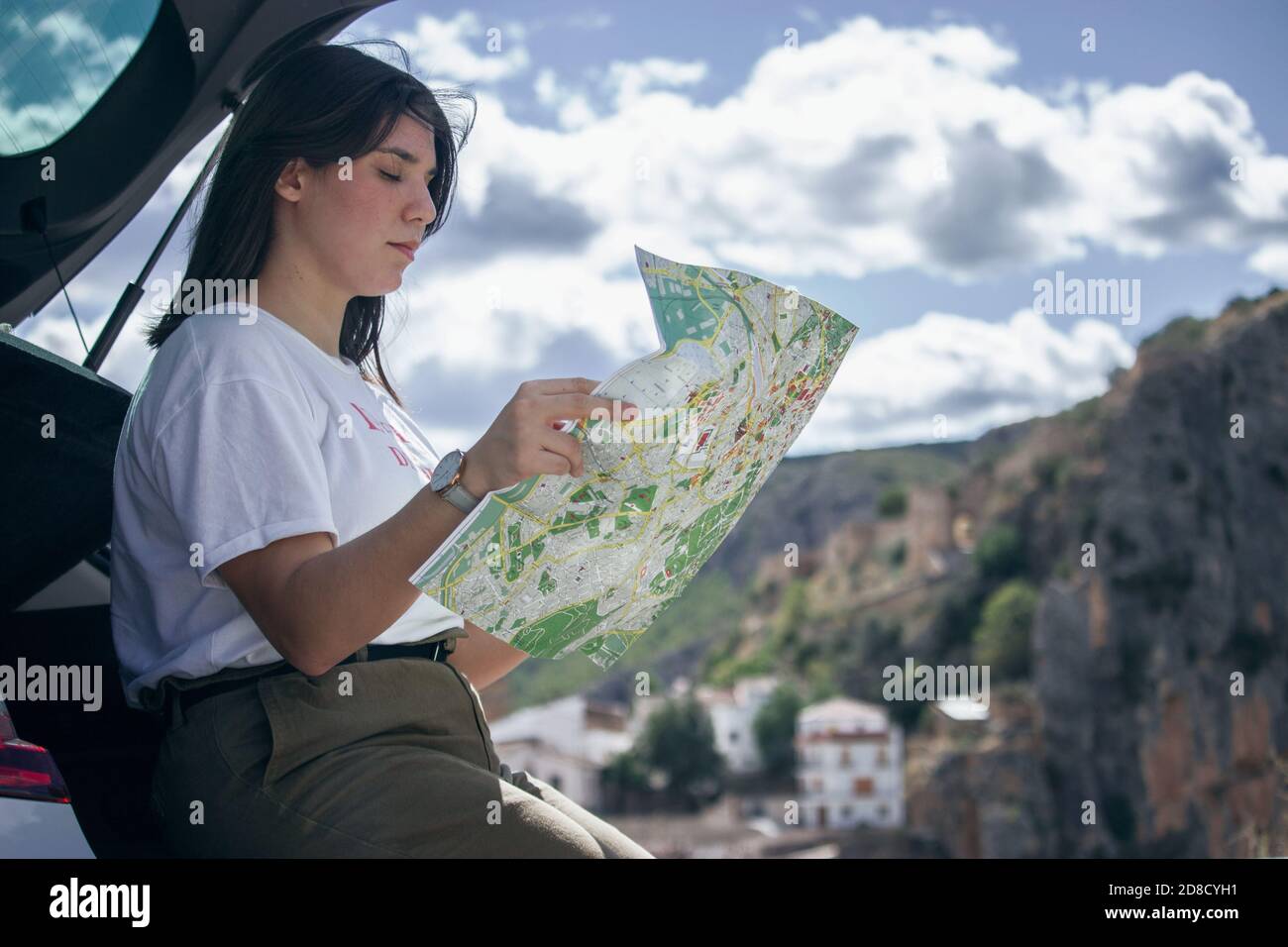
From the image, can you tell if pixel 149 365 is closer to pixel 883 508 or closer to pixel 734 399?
pixel 734 399

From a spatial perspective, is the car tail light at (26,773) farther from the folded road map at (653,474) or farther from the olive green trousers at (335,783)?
the folded road map at (653,474)

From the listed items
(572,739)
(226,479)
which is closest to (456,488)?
(226,479)

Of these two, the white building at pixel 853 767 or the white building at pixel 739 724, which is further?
the white building at pixel 739 724

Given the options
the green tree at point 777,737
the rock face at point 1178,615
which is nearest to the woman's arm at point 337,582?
the rock face at point 1178,615

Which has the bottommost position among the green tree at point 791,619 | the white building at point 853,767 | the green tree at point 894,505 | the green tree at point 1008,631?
the white building at point 853,767

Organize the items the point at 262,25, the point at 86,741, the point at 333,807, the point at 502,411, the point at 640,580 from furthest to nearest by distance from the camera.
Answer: the point at 262,25 → the point at 86,741 → the point at 640,580 → the point at 333,807 → the point at 502,411

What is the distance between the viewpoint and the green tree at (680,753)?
5875cm

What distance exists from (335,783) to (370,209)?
642 millimetres

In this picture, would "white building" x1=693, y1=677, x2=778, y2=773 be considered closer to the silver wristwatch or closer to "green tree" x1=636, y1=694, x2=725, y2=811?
"green tree" x1=636, y1=694, x2=725, y2=811

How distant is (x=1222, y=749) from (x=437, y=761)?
4081cm

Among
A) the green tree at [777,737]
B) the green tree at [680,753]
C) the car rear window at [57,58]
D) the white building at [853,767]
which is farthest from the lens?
the green tree at [777,737]

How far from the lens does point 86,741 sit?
1631 millimetres

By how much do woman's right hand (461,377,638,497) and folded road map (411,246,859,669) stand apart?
0.05ft

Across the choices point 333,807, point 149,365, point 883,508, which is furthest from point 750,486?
point 883,508
